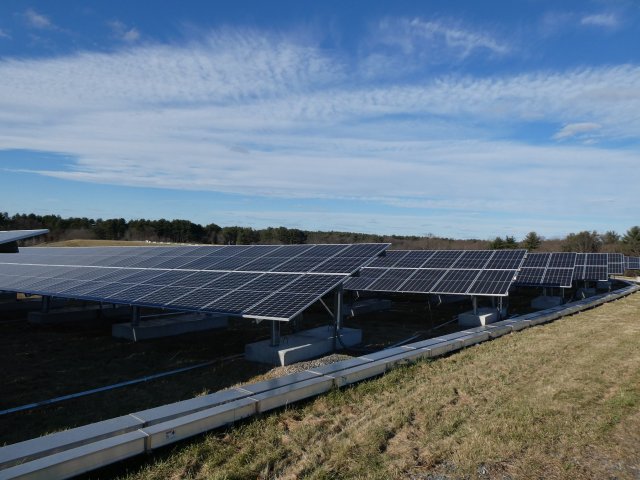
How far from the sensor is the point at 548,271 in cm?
3244

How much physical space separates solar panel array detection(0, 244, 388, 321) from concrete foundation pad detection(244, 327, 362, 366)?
4.67 feet

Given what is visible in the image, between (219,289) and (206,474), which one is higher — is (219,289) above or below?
above

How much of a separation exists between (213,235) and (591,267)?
73.1 metres

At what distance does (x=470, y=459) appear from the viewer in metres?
6.21

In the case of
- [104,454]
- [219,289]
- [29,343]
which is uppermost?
[219,289]

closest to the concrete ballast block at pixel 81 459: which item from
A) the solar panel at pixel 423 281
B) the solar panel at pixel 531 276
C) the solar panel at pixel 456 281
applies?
the solar panel at pixel 456 281

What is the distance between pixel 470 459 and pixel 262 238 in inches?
3402

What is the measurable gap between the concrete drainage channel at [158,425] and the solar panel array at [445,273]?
11557 mm

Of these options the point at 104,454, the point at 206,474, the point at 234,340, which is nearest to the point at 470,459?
the point at 206,474

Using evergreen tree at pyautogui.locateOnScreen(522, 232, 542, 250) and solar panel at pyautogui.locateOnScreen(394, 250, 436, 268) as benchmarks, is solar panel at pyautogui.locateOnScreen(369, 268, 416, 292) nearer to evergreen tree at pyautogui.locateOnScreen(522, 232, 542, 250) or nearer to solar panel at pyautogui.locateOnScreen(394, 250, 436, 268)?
solar panel at pyautogui.locateOnScreen(394, 250, 436, 268)

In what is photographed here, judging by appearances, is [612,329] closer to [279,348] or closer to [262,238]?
[279,348]

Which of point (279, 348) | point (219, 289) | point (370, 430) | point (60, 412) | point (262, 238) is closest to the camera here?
point (370, 430)

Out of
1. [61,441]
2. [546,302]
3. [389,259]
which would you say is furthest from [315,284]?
[546,302]

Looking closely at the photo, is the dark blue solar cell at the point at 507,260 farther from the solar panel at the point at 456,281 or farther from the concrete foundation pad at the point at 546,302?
the concrete foundation pad at the point at 546,302
